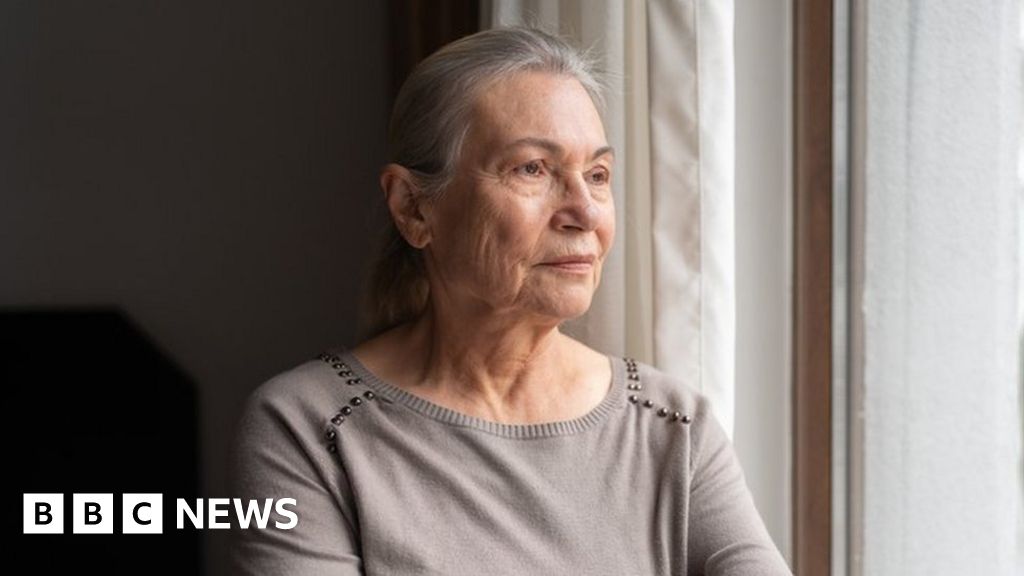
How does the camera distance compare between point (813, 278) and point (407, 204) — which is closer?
point (407, 204)

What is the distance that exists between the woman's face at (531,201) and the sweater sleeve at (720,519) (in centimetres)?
21

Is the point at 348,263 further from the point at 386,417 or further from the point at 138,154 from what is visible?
the point at 386,417

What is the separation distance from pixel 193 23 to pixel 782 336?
4.97ft

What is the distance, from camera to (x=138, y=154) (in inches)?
115

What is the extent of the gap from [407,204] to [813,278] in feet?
1.82

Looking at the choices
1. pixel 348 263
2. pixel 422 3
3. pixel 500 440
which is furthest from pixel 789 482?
pixel 348 263

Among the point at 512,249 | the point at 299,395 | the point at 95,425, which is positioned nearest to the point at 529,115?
the point at 512,249

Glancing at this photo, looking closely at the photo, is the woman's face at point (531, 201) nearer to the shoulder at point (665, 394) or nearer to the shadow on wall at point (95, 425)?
the shoulder at point (665, 394)

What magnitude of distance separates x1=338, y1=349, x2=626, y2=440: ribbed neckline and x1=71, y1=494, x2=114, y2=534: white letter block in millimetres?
1572

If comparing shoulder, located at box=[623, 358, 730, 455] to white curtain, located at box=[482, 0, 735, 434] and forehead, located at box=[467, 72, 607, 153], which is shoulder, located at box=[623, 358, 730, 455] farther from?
forehead, located at box=[467, 72, 607, 153]

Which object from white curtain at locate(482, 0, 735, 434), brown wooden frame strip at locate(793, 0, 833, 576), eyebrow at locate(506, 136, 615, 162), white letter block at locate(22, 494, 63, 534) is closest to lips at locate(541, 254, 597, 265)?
eyebrow at locate(506, 136, 615, 162)

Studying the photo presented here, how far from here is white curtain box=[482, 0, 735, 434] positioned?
64.7 inches

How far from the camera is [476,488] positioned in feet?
4.90

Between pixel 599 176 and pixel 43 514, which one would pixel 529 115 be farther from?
pixel 43 514
